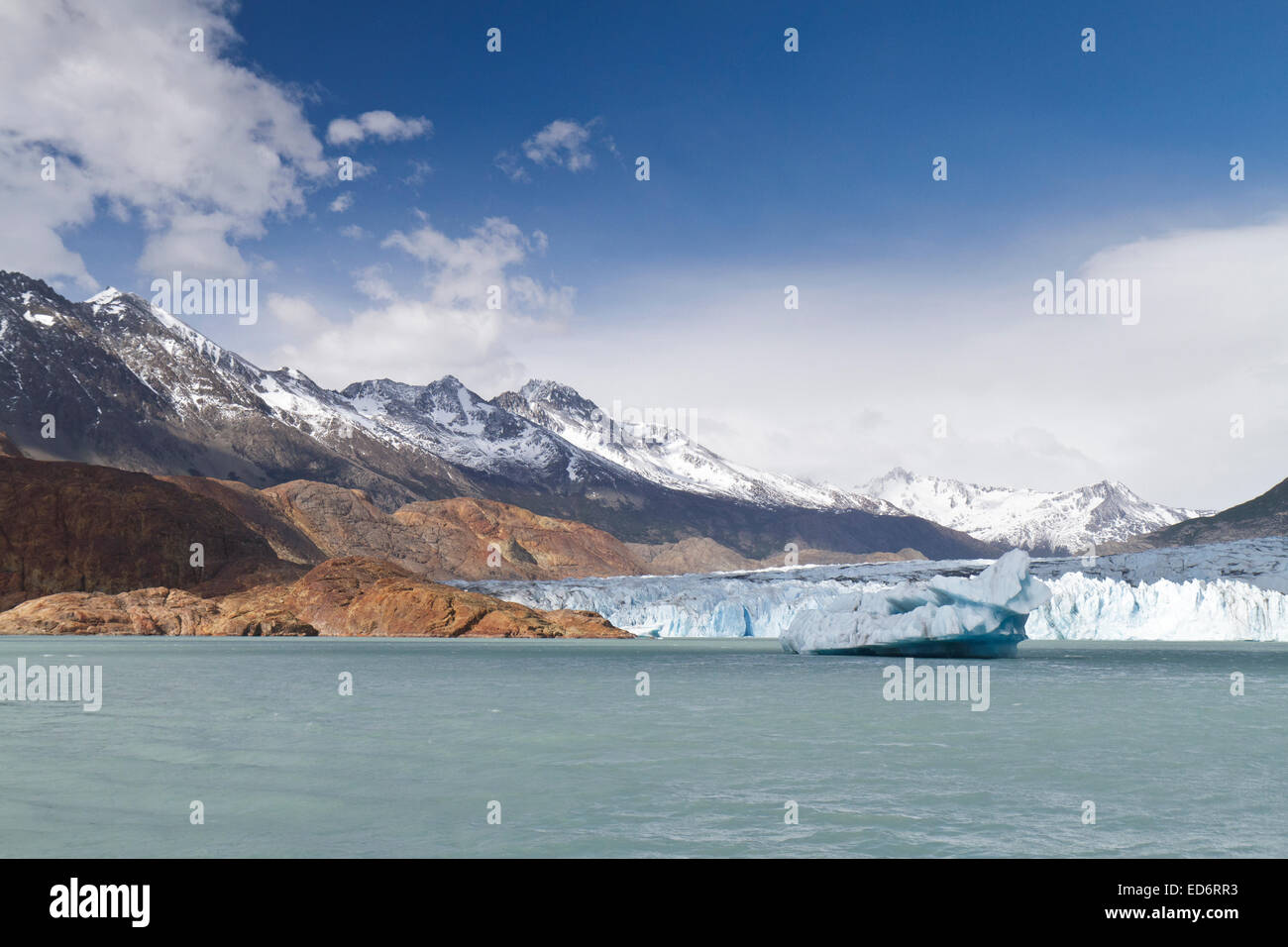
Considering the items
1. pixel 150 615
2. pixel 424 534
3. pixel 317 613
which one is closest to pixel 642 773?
pixel 317 613

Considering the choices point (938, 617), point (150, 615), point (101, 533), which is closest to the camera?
point (938, 617)

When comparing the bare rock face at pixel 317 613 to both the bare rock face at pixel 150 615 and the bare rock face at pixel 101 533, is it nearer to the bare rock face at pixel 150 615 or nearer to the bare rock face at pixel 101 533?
the bare rock face at pixel 150 615

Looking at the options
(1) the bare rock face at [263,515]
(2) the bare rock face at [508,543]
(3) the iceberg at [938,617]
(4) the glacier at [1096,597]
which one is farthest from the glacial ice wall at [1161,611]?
(2) the bare rock face at [508,543]

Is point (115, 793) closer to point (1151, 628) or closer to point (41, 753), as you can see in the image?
point (41, 753)

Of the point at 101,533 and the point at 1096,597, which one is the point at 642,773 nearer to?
the point at 1096,597

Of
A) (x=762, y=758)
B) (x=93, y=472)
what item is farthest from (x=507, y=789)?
(x=93, y=472)
